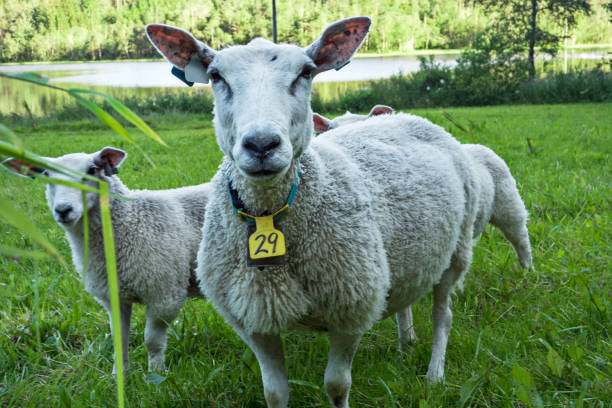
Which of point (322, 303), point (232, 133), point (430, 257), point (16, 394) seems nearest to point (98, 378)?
point (16, 394)

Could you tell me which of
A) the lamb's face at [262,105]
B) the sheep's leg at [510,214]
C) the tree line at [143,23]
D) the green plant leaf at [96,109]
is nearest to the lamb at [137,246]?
the lamb's face at [262,105]

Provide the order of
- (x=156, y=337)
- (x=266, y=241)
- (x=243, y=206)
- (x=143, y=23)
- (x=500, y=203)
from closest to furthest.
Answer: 1. (x=266, y=241)
2. (x=243, y=206)
3. (x=156, y=337)
4. (x=500, y=203)
5. (x=143, y=23)

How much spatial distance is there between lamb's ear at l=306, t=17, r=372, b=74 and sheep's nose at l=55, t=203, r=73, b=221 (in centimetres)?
156

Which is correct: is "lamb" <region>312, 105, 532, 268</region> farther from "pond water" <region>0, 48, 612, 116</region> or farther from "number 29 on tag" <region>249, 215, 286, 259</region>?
"pond water" <region>0, 48, 612, 116</region>

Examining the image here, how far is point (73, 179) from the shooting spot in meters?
2.85

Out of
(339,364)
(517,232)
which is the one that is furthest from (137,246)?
Answer: (517,232)

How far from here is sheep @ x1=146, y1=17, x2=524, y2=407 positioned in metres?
1.88

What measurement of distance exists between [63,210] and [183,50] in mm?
1206

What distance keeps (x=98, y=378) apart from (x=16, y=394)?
0.37m

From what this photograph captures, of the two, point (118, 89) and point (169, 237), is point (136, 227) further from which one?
point (118, 89)

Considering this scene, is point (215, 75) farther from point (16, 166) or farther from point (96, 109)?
point (16, 166)

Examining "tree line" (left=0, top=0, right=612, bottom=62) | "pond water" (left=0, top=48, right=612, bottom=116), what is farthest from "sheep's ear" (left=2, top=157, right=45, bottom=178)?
"pond water" (left=0, top=48, right=612, bottom=116)

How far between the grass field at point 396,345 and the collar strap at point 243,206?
71cm

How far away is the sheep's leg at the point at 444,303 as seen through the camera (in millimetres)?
2723
